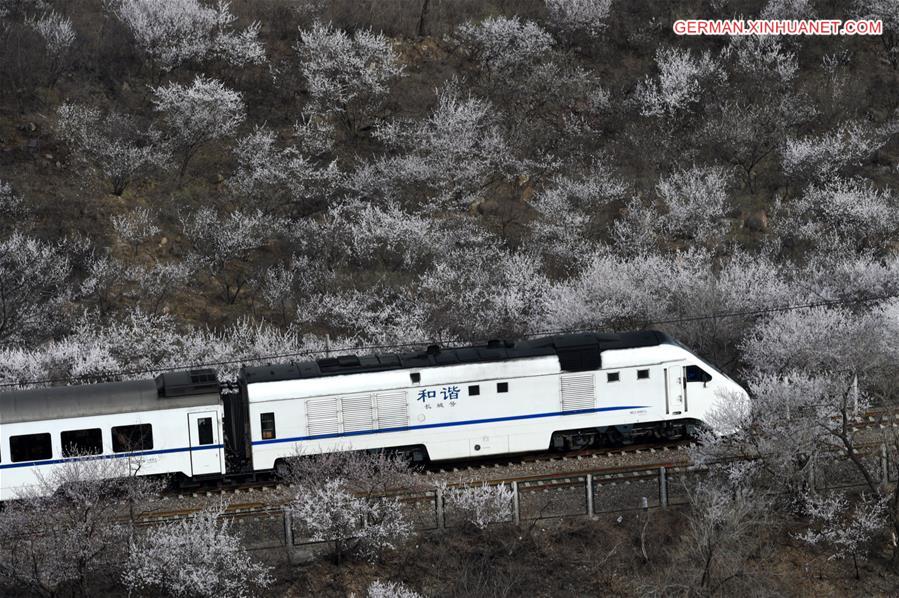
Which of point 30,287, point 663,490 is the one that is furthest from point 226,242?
point 663,490

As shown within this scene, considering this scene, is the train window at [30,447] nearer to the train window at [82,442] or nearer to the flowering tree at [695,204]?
the train window at [82,442]

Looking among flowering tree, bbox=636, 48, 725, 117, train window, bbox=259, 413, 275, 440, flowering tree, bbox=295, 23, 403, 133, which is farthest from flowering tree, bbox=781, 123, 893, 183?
train window, bbox=259, 413, 275, 440

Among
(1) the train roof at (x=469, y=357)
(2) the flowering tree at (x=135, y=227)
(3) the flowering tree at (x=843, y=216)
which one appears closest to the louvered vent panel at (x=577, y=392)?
(1) the train roof at (x=469, y=357)

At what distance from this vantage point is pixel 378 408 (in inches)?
1142

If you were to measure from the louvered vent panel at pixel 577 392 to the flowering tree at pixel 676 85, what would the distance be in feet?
104

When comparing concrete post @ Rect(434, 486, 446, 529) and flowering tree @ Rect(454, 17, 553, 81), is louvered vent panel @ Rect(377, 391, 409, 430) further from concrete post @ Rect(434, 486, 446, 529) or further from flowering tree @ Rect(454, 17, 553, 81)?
flowering tree @ Rect(454, 17, 553, 81)

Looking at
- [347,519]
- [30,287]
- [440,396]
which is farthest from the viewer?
[30,287]

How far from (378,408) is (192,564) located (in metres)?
6.32

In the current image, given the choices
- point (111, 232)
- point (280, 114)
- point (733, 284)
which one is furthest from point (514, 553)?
point (280, 114)

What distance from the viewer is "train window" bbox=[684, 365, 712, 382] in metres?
30.5

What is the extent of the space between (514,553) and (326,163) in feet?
103

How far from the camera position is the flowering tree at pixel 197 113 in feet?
175

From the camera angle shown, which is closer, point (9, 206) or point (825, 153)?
point (9, 206)

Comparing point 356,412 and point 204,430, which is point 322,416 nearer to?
point 356,412
